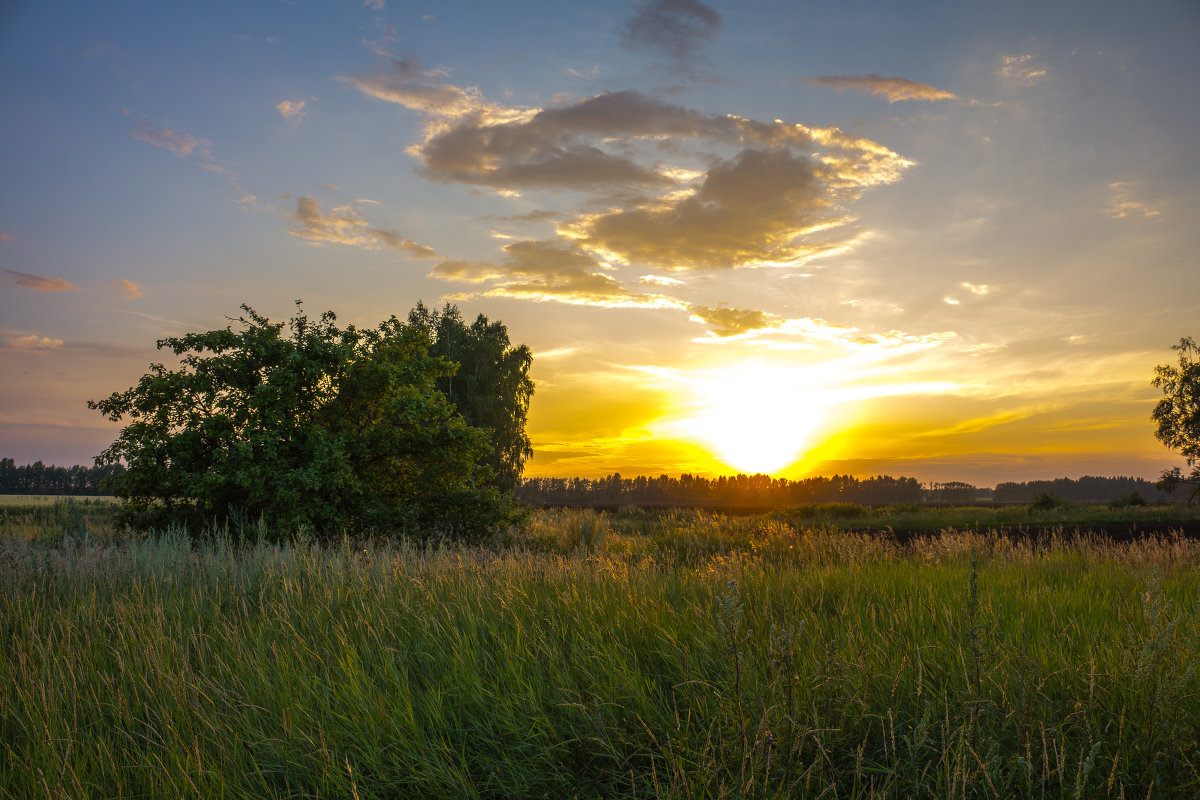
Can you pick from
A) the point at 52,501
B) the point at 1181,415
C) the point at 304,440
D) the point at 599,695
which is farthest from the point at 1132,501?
the point at 52,501

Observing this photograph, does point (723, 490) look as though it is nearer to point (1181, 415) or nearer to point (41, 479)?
point (1181, 415)

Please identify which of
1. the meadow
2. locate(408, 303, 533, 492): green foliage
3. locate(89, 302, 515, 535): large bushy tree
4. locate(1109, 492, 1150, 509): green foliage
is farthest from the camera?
locate(1109, 492, 1150, 509): green foliage

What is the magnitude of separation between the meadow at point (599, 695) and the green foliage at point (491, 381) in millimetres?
29185

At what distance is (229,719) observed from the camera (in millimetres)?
3812

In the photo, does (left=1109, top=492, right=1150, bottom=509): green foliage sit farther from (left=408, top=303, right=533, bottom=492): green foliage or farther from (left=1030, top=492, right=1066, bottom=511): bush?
(left=408, top=303, right=533, bottom=492): green foliage

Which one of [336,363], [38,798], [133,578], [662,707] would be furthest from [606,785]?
[336,363]

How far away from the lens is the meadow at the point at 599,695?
310 centimetres

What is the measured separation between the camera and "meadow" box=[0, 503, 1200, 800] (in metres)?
3.10

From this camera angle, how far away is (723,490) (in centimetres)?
8181

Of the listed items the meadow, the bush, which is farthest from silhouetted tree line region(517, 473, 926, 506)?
the meadow

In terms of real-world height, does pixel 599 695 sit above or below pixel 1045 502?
above

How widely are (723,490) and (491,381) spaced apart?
169 ft

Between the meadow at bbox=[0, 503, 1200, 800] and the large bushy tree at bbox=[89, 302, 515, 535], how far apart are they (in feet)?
20.6

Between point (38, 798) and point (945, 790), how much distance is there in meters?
→ 4.48
